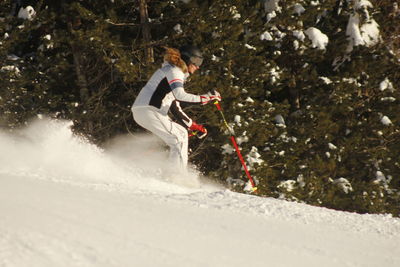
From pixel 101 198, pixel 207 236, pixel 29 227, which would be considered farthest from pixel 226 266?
pixel 101 198

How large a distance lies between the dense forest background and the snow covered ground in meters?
4.81

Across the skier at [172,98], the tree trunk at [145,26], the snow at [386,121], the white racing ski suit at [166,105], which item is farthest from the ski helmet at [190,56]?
the snow at [386,121]

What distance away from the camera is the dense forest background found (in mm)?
10305

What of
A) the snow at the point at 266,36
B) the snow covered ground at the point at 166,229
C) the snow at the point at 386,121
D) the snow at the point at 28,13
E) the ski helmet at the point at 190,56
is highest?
the snow at the point at 266,36

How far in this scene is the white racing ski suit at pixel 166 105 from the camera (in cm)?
630

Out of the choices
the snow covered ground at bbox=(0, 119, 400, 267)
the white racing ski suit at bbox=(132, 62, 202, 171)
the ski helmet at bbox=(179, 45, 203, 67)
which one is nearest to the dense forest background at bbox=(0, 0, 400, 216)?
the white racing ski suit at bbox=(132, 62, 202, 171)

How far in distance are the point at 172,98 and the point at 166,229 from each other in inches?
143

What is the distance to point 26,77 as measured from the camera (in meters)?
10.3

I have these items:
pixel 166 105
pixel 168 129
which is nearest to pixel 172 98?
pixel 166 105

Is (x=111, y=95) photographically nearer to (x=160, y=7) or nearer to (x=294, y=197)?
(x=160, y=7)

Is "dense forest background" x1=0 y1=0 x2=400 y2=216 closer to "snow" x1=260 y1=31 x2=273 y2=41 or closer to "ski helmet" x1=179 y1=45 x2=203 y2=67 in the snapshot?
"snow" x1=260 y1=31 x2=273 y2=41

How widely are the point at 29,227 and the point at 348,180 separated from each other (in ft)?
41.7

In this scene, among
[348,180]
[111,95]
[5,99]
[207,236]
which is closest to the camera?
[207,236]

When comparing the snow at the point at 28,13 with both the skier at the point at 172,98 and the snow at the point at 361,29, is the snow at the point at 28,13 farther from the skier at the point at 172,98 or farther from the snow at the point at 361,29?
the snow at the point at 361,29
